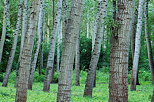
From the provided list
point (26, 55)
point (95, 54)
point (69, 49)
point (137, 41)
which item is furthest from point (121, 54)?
point (137, 41)

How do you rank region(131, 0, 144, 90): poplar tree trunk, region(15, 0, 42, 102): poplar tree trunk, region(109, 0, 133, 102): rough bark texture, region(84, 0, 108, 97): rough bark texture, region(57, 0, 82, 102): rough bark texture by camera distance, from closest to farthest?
region(109, 0, 133, 102): rough bark texture
region(57, 0, 82, 102): rough bark texture
region(15, 0, 42, 102): poplar tree trunk
region(84, 0, 108, 97): rough bark texture
region(131, 0, 144, 90): poplar tree trunk

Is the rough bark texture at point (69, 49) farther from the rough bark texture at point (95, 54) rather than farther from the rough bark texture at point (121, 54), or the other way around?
the rough bark texture at point (95, 54)

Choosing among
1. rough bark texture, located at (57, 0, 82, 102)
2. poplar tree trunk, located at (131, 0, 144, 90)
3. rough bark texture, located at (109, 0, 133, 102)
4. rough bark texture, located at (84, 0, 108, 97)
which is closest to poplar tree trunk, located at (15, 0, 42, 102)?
rough bark texture, located at (57, 0, 82, 102)

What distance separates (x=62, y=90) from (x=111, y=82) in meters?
1.47

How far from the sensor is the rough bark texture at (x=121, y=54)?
6754 millimetres

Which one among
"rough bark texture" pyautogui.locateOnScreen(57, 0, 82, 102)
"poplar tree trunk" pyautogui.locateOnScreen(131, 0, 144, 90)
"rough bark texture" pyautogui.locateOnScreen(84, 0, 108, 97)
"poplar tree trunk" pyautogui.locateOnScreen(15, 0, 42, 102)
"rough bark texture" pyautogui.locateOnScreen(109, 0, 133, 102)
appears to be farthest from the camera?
"poplar tree trunk" pyautogui.locateOnScreen(131, 0, 144, 90)

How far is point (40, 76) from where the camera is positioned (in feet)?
100

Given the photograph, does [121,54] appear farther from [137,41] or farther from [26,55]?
[137,41]

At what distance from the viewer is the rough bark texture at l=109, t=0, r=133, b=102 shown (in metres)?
6.75

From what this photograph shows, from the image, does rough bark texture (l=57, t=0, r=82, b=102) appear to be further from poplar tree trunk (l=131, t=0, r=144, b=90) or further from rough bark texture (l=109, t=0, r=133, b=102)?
poplar tree trunk (l=131, t=0, r=144, b=90)

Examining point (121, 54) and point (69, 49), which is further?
point (69, 49)

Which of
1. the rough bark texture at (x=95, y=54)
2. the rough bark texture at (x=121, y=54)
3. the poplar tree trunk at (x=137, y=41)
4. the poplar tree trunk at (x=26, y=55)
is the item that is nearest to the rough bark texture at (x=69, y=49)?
the rough bark texture at (x=121, y=54)

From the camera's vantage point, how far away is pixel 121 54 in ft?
22.1

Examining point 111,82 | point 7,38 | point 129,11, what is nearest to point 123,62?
point 111,82
